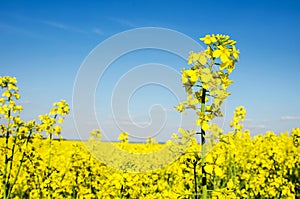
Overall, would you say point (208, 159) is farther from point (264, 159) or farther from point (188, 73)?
point (264, 159)

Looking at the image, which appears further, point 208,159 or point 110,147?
point 110,147

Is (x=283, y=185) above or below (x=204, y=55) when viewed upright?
below

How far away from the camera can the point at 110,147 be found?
28.5 feet

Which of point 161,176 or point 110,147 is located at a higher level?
point 110,147

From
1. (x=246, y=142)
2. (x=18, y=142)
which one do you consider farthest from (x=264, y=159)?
(x=18, y=142)

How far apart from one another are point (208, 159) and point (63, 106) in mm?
4239

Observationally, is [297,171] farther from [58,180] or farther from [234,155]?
[58,180]

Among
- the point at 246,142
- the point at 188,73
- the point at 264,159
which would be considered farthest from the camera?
the point at 246,142

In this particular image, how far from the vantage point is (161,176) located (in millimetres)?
8406

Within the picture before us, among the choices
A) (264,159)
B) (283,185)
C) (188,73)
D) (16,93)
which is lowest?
(283,185)

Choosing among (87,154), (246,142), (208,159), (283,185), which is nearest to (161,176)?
(87,154)

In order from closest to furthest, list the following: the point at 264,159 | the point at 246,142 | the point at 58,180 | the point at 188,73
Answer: the point at 188,73 < the point at 58,180 < the point at 264,159 < the point at 246,142

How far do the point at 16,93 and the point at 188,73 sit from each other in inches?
144

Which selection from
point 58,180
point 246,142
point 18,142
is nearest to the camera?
point 18,142
